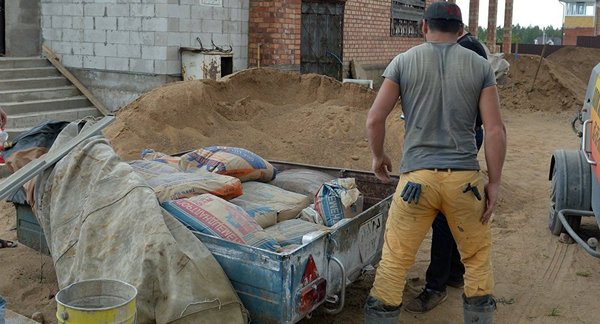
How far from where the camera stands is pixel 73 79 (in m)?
11.4

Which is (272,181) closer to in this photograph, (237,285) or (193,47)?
(237,285)

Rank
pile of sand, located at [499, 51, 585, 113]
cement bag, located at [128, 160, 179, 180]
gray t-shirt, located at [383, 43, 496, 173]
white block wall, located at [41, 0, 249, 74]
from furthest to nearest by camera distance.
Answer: pile of sand, located at [499, 51, 585, 113], white block wall, located at [41, 0, 249, 74], cement bag, located at [128, 160, 179, 180], gray t-shirt, located at [383, 43, 496, 173]

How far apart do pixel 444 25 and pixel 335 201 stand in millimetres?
1343

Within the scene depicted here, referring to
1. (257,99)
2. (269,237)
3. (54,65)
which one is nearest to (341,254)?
(269,237)

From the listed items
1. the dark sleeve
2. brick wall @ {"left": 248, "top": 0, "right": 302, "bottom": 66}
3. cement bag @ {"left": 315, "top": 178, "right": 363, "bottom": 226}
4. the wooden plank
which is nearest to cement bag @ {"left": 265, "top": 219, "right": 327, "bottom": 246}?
cement bag @ {"left": 315, "top": 178, "right": 363, "bottom": 226}

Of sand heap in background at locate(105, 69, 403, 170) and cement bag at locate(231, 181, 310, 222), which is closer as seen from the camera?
cement bag at locate(231, 181, 310, 222)

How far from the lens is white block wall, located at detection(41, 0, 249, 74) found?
10.2 m

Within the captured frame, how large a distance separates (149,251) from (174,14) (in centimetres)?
754

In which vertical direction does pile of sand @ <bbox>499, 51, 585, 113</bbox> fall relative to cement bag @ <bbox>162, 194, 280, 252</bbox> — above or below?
above

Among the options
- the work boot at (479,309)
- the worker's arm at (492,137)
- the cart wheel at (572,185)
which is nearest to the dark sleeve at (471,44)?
the worker's arm at (492,137)

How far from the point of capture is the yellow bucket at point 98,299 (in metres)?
2.67

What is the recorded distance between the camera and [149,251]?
128 inches

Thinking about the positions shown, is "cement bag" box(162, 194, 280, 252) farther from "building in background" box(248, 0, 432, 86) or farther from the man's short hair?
"building in background" box(248, 0, 432, 86)

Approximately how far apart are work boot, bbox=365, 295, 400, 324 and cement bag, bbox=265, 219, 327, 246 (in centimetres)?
59
